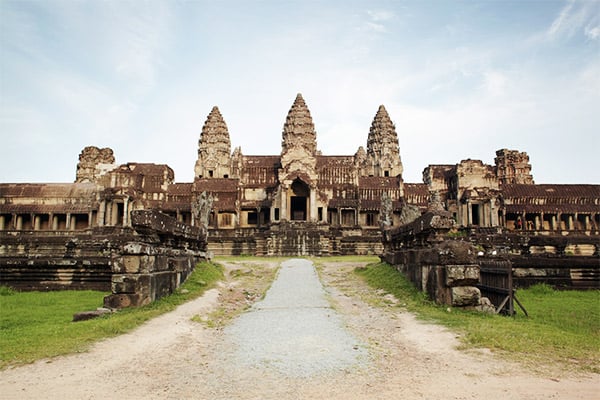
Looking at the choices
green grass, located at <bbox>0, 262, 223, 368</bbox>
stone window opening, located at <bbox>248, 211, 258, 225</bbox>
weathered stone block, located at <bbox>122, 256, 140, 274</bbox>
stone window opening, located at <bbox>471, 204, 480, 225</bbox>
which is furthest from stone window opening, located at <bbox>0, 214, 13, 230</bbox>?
stone window opening, located at <bbox>471, 204, 480, 225</bbox>

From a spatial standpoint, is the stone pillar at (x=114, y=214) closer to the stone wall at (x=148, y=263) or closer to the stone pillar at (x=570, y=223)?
the stone wall at (x=148, y=263)

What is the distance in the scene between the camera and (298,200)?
146ft

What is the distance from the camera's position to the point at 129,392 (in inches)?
180

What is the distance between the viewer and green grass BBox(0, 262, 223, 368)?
19.7ft

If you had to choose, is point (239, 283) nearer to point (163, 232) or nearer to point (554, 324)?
point (163, 232)

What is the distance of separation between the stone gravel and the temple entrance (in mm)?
29693

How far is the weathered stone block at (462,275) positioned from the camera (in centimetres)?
905

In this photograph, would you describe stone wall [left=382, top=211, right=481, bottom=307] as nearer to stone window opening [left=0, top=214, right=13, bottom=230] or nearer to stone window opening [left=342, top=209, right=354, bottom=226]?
stone window opening [left=342, top=209, right=354, bottom=226]

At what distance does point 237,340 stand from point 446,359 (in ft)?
10.1

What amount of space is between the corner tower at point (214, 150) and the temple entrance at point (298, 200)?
1869cm

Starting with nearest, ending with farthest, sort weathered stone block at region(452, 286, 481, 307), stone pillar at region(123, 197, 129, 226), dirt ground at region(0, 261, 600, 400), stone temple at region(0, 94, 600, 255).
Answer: dirt ground at region(0, 261, 600, 400) < weathered stone block at region(452, 286, 481, 307) < stone temple at region(0, 94, 600, 255) < stone pillar at region(123, 197, 129, 226)

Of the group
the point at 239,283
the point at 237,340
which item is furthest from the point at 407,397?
the point at 239,283

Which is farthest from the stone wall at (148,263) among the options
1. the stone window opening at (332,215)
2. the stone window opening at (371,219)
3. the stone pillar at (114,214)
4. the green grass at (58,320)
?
the stone pillar at (114,214)

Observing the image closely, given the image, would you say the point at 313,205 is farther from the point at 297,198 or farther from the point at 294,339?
the point at 294,339
